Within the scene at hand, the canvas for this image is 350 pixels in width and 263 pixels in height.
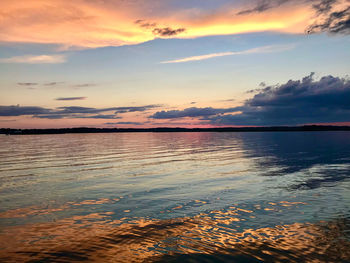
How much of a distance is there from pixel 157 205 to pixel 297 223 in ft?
28.5

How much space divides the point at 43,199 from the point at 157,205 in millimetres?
9041

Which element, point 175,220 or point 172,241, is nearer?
point 172,241

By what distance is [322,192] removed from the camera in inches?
845

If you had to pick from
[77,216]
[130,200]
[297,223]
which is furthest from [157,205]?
[297,223]

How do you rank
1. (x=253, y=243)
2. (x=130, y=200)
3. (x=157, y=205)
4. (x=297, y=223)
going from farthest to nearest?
(x=130, y=200) < (x=157, y=205) < (x=297, y=223) < (x=253, y=243)

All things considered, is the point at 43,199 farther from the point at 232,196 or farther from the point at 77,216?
the point at 232,196

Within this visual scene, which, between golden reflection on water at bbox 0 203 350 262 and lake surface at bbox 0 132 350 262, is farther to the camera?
lake surface at bbox 0 132 350 262

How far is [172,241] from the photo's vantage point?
12.1m

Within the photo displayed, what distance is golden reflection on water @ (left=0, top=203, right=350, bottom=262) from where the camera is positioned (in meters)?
10.6

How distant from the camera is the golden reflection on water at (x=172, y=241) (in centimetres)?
1062

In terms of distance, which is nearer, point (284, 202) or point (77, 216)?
point (77, 216)

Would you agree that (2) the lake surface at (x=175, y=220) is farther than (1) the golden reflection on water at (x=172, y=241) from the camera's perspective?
Yes

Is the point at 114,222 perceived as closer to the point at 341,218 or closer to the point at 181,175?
the point at 341,218

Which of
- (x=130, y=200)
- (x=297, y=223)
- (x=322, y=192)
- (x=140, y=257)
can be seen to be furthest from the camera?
(x=322, y=192)
